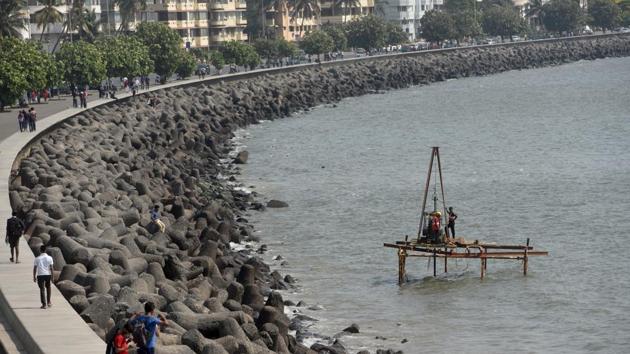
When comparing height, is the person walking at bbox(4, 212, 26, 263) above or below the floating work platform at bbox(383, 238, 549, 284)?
above

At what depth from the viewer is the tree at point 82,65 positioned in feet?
316

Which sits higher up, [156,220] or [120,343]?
[120,343]

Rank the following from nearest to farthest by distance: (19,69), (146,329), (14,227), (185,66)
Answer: (146,329) < (14,227) < (19,69) < (185,66)

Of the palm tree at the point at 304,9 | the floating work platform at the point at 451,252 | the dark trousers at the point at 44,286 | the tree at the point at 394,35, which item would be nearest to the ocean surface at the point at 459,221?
the floating work platform at the point at 451,252

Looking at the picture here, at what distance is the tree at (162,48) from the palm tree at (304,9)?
69363 millimetres

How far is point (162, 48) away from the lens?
111 meters

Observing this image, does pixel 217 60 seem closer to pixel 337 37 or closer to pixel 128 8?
pixel 128 8

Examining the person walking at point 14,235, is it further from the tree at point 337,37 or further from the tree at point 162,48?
the tree at point 337,37

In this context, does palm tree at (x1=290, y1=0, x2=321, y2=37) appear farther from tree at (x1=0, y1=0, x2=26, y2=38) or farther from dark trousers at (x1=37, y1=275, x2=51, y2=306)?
dark trousers at (x1=37, y1=275, x2=51, y2=306)

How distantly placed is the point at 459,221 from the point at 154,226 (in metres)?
18.5

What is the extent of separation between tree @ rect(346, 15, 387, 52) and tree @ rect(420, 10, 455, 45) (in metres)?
23.8

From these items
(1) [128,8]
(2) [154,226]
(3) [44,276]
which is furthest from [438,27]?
(3) [44,276]

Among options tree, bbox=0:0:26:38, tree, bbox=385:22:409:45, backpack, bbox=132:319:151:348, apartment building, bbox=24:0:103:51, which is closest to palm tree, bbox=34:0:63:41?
apartment building, bbox=24:0:103:51

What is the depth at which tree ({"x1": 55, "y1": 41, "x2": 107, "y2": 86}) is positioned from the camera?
96.2 metres
